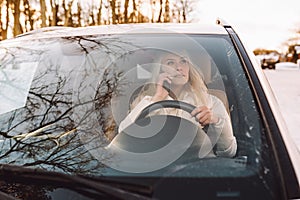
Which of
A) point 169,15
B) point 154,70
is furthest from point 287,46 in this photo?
point 154,70

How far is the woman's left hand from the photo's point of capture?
74.5 inches

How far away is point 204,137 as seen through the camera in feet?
5.92

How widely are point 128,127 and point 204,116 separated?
1.04 ft

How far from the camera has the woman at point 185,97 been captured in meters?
1.86

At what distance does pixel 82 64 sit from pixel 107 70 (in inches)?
4.9

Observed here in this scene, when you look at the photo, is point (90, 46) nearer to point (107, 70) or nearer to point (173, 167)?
point (107, 70)

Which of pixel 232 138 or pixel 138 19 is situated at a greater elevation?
pixel 232 138

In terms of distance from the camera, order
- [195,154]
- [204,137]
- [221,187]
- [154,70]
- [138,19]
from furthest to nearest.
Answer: [138,19]
[154,70]
[204,137]
[195,154]
[221,187]

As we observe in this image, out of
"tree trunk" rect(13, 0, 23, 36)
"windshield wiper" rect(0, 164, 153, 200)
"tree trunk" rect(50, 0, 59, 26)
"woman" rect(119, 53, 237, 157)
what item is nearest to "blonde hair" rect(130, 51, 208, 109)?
"woman" rect(119, 53, 237, 157)

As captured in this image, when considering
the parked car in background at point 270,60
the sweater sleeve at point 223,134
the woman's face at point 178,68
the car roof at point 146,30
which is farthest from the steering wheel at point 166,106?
the parked car in background at point 270,60

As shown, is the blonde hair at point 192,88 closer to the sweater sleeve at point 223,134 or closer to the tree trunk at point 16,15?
the sweater sleeve at point 223,134

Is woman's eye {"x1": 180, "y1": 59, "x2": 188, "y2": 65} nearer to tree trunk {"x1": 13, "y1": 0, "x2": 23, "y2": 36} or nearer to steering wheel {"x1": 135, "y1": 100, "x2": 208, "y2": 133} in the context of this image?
steering wheel {"x1": 135, "y1": 100, "x2": 208, "y2": 133}

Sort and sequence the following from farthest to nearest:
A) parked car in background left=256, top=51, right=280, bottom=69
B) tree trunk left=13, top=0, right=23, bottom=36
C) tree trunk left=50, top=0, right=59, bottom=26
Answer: parked car in background left=256, top=51, right=280, bottom=69, tree trunk left=50, top=0, right=59, bottom=26, tree trunk left=13, top=0, right=23, bottom=36

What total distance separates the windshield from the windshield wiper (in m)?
0.05
